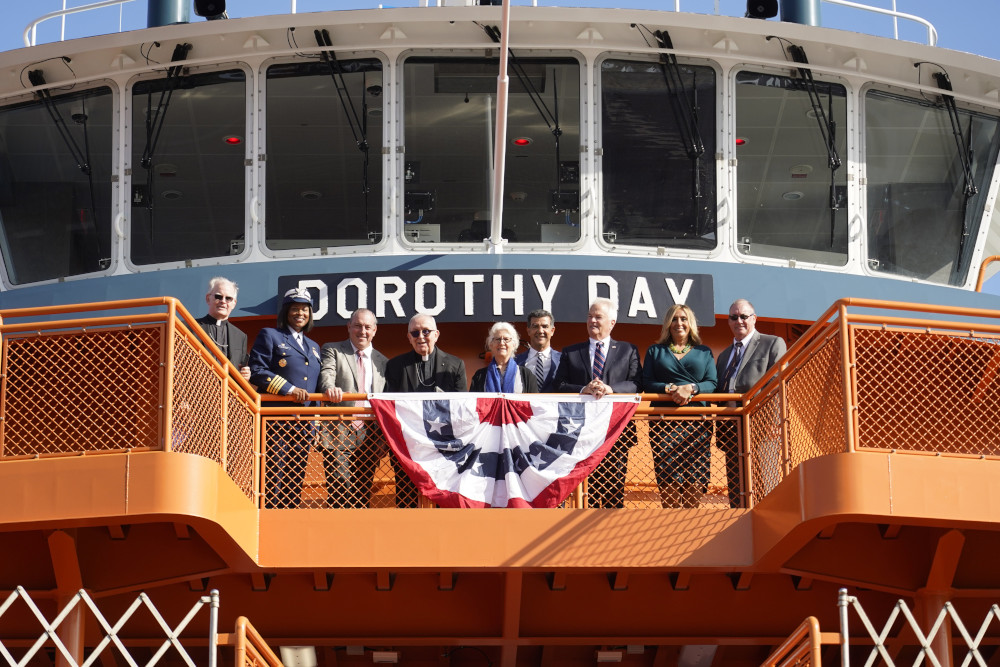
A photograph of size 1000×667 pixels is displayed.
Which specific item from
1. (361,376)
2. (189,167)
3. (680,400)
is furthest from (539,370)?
(189,167)

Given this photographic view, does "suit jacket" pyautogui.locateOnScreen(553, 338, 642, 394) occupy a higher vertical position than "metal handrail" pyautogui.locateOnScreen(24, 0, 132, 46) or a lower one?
lower

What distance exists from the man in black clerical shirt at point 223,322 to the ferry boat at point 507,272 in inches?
21.2

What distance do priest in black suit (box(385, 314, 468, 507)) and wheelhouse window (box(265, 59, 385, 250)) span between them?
13.0 ft

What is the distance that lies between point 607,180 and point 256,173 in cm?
388

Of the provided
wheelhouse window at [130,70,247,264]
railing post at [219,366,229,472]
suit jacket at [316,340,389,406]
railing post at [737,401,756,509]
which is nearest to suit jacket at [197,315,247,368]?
suit jacket at [316,340,389,406]

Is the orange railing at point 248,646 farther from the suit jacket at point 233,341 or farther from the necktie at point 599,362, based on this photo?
the necktie at point 599,362

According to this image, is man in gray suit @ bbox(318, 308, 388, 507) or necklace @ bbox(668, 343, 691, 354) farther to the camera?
necklace @ bbox(668, 343, 691, 354)

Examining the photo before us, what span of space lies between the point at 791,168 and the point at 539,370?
5.45 metres

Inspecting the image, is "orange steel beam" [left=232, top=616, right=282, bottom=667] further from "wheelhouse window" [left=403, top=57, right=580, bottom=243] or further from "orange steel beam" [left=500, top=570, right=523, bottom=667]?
"wheelhouse window" [left=403, top=57, right=580, bottom=243]

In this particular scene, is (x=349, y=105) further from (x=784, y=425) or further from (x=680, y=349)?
(x=784, y=425)

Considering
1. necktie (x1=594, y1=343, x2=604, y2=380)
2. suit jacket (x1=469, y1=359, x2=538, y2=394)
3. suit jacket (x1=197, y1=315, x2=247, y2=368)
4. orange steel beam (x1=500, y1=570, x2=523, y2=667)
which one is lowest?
orange steel beam (x1=500, y1=570, x2=523, y2=667)

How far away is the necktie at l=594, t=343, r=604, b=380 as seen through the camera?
1220 cm

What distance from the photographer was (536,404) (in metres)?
11.9

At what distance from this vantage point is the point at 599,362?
12250mm
